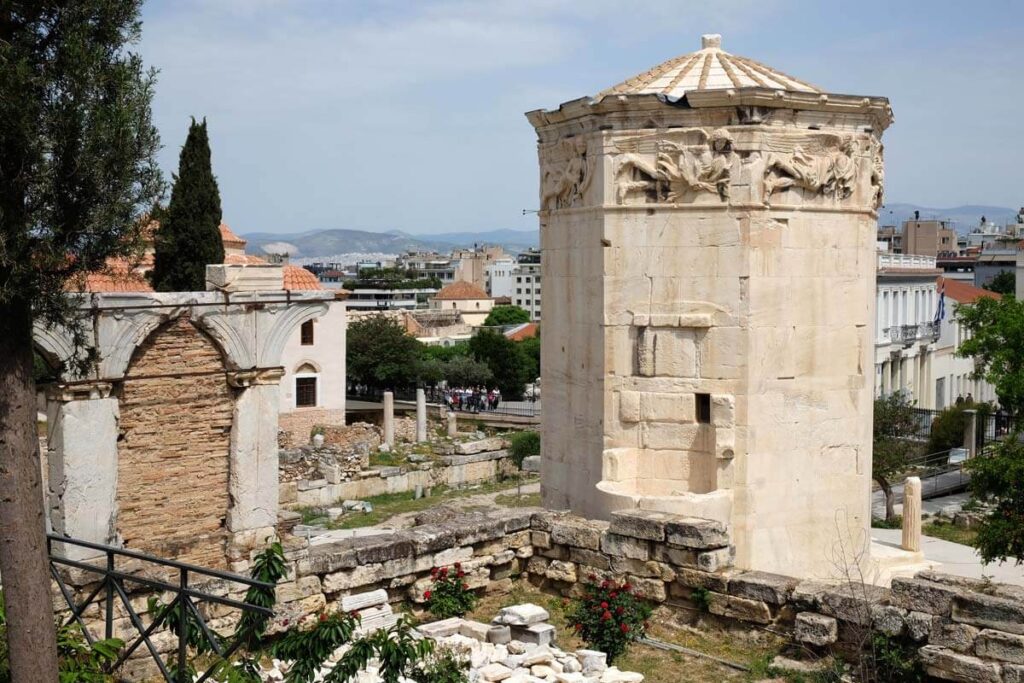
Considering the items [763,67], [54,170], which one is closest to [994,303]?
[763,67]

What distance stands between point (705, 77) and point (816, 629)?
570cm

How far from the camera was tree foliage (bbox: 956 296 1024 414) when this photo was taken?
1938 centimetres

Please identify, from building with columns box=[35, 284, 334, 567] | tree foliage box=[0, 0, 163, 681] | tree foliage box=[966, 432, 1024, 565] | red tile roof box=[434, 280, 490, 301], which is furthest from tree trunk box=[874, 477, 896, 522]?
red tile roof box=[434, 280, 490, 301]

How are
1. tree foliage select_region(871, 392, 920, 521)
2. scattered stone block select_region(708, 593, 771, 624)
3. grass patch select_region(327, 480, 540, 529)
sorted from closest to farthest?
scattered stone block select_region(708, 593, 771, 624)
tree foliage select_region(871, 392, 920, 521)
grass patch select_region(327, 480, 540, 529)

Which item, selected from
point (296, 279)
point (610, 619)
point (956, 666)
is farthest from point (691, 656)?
point (296, 279)

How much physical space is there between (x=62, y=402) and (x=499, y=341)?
43842 mm

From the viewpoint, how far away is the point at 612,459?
A: 9.95 meters

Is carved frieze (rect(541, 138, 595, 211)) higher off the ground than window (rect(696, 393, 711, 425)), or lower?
higher

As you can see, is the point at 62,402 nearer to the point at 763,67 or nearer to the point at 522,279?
the point at 763,67

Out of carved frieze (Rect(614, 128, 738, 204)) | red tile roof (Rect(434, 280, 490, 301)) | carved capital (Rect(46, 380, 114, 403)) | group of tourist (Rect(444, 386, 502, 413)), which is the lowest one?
group of tourist (Rect(444, 386, 502, 413))

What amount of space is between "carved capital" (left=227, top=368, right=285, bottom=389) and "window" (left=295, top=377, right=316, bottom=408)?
22.3 m

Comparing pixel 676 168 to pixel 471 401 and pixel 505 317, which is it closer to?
pixel 471 401

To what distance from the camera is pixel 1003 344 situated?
21016 mm

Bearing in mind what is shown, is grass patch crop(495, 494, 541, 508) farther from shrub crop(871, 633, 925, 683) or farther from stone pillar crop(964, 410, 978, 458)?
shrub crop(871, 633, 925, 683)
